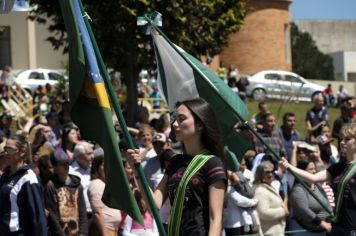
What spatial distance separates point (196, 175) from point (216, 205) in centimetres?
24

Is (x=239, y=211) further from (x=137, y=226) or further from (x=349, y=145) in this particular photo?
(x=349, y=145)

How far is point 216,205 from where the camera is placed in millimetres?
6090

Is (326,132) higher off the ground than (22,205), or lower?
higher

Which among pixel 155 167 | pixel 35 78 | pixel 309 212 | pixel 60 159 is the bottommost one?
pixel 309 212

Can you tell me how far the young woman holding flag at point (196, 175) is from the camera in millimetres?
6133

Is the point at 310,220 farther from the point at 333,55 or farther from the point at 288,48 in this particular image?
the point at 333,55

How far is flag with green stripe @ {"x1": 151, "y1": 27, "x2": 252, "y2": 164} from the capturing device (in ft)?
31.2

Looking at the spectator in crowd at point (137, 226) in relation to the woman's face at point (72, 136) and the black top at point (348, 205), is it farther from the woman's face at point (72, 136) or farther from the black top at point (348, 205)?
the woman's face at point (72, 136)

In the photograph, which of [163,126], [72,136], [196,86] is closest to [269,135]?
[163,126]

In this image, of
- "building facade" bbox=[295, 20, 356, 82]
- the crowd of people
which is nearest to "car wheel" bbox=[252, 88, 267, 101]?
the crowd of people

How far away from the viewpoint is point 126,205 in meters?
6.37

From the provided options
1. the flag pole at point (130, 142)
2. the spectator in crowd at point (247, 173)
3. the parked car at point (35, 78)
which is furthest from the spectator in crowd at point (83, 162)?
the parked car at point (35, 78)

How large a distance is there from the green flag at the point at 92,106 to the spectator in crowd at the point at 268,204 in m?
5.46

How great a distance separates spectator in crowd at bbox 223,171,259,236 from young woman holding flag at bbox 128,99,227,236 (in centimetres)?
506
